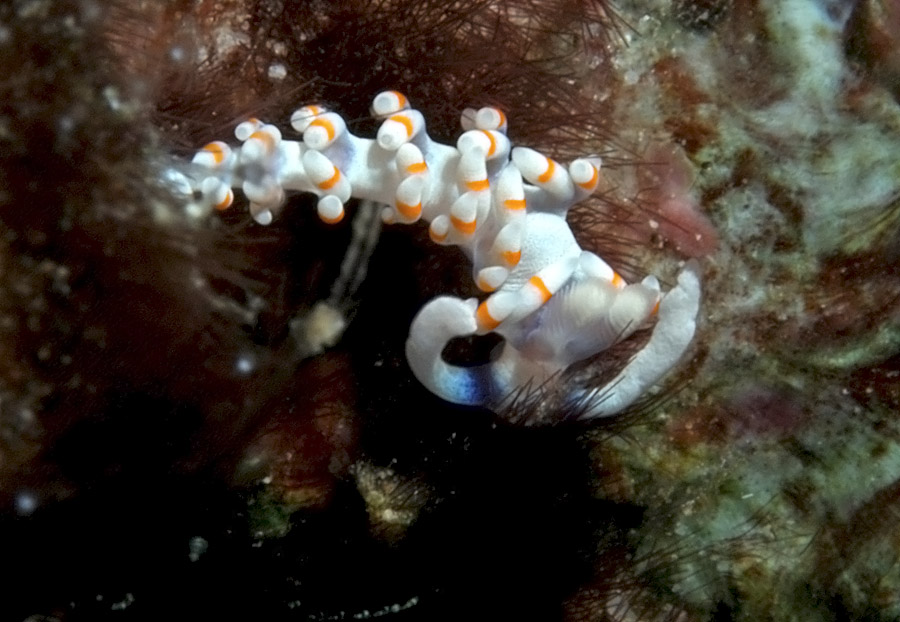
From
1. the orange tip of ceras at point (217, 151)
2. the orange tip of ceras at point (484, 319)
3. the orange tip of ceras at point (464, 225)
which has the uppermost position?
the orange tip of ceras at point (464, 225)

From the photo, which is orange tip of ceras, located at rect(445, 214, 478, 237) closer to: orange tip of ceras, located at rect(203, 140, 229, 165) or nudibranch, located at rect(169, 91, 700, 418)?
nudibranch, located at rect(169, 91, 700, 418)

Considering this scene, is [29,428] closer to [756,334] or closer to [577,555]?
[577,555]

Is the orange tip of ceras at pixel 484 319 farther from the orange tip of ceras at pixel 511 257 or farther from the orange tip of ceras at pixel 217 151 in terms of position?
the orange tip of ceras at pixel 217 151

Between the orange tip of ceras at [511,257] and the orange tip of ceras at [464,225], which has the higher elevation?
the orange tip of ceras at [464,225]

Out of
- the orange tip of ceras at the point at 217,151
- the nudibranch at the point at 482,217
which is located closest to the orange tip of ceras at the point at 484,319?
the nudibranch at the point at 482,217

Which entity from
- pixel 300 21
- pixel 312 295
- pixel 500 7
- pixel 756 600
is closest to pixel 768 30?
pixel 500 7

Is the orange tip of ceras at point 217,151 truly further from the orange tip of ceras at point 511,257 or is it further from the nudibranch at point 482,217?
the orange tip of ceras at point 511,257

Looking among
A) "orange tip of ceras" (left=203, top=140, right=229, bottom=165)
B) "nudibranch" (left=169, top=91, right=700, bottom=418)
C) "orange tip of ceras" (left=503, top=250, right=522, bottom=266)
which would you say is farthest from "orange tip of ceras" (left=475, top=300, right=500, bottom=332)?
"orange tip of ceras" (left=203, top=140, right=229, bottom=165)

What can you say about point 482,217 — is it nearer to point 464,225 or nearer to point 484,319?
point 464,225

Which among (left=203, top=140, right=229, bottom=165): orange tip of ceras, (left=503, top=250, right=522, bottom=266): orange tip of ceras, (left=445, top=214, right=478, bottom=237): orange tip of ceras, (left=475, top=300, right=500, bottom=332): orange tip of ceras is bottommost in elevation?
(left=475, top=300, right=500, bottom=332): orange tip of ceras
